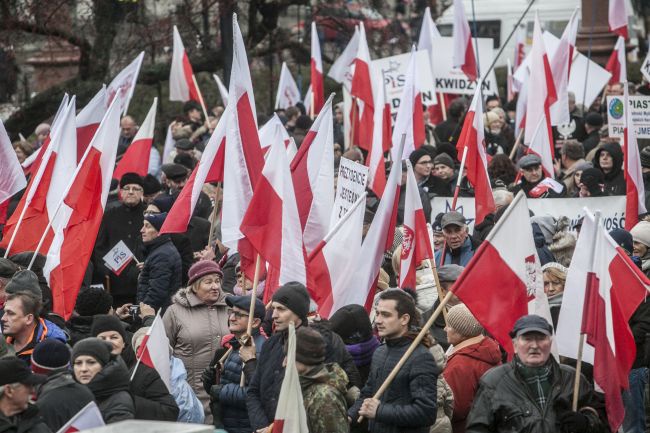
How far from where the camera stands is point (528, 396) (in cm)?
696

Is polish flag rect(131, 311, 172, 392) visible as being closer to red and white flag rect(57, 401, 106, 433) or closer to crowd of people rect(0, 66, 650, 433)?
crowd of people rect(0, 66, 650, 433)

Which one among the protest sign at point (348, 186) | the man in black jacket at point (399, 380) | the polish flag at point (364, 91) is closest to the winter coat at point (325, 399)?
the man in black jacket at point (399, 380)

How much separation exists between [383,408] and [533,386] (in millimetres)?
716

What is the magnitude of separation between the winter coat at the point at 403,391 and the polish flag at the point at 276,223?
4.75 feet

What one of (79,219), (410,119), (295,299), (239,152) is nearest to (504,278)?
(295,299)

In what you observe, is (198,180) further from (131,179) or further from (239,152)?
(131,179)

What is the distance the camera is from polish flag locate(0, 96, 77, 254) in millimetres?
10984

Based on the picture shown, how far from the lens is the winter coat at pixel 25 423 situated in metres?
6.47

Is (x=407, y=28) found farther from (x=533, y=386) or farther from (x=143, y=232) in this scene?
(x=533, y=386)

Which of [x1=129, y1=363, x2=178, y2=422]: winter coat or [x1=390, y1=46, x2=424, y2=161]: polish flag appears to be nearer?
[x1=129, y1=363, x2=178, y2=422]: winter coat

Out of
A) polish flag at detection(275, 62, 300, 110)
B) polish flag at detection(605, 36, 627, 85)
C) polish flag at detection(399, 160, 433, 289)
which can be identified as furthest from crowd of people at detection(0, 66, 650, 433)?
polish flag at detection(275, 62, 300, 110)

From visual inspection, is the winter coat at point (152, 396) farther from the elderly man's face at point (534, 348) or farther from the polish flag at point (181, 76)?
the polish flag at point (181, 76)

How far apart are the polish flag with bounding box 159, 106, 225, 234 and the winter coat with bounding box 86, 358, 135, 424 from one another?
3021 mm

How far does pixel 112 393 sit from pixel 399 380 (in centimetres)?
137
